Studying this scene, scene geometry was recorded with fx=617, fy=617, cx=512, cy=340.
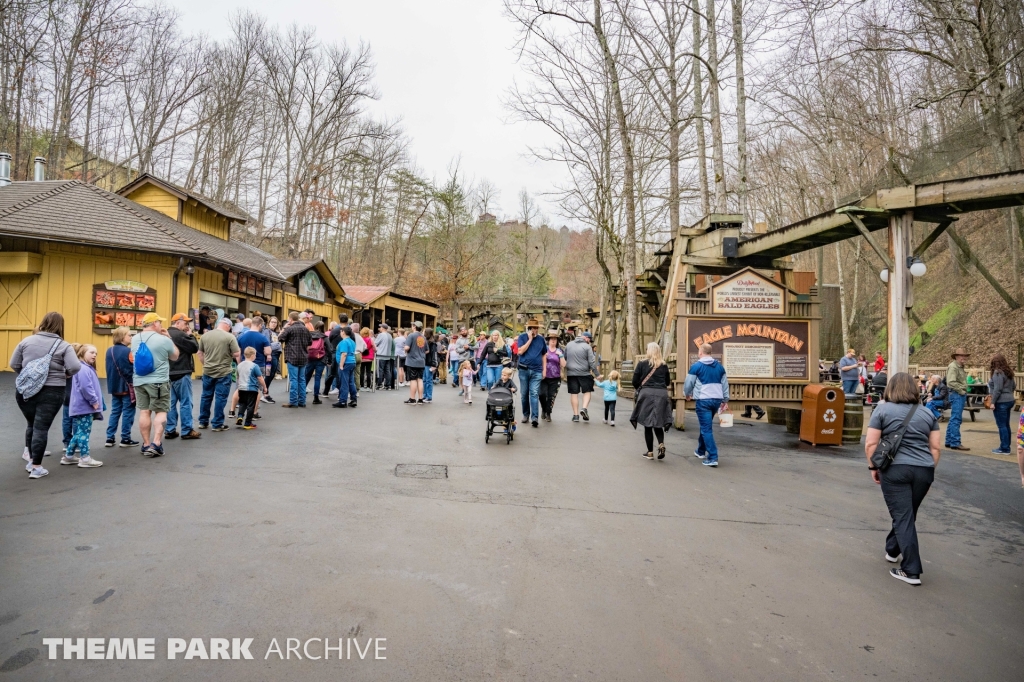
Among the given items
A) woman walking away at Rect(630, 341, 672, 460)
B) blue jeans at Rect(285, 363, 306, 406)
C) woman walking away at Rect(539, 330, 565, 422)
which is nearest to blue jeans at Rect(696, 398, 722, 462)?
woman walking away at Rect(630, 341, 672, 460)

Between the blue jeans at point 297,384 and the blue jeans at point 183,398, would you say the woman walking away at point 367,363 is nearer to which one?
the blue jeans at point 297,384

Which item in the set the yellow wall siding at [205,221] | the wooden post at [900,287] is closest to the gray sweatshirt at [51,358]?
the wooden post at [900,287]

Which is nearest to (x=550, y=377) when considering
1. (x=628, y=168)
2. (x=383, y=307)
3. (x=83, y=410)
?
(x=83, y=410)

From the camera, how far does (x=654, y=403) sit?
906cm

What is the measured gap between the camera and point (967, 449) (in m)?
11.3

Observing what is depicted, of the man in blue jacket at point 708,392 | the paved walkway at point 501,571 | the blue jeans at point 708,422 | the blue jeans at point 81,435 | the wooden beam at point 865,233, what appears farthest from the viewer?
the wooden beam at point 865,233

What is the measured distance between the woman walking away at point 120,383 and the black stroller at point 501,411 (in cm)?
508

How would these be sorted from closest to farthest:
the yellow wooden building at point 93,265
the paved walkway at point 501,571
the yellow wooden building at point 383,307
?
the paved walkway at point 501,571 < the yellow wooden building at point 93,265 < the yellow wooden building at point 383,307

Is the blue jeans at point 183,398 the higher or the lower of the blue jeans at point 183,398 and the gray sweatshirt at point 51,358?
the lower

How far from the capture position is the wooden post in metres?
10.4

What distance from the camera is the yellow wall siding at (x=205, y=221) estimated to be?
73.1 ft

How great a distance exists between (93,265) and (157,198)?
5.94 meters

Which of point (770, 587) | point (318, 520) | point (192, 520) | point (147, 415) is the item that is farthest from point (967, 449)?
point (147, 415)

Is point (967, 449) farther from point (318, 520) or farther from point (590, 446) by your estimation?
point (318, 520)
